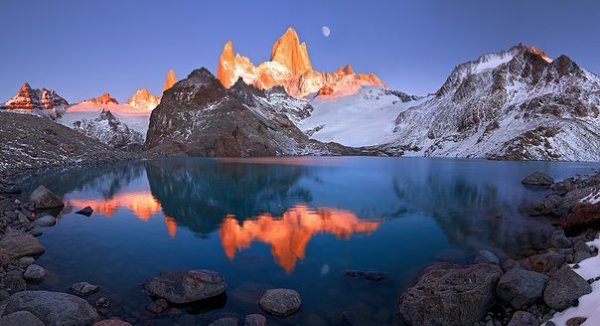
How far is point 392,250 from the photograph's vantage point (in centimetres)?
2361

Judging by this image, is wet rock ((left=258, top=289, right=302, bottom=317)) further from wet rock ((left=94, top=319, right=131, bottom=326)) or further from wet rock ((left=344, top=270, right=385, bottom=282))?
wet rock ((left=94, top=319, right=131, bottom=326))

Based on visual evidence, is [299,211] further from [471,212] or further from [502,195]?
[502,195]

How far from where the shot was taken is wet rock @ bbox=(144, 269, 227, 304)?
15367mm

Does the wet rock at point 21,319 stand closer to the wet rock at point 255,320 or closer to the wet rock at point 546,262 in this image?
the wet rock at point 255,320

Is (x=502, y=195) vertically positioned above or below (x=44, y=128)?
below

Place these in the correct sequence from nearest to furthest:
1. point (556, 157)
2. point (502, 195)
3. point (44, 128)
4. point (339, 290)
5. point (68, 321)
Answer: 1. point (68, 321)
2. point (339, 290)
3. point (502, 195)
4. point (44, 128)
5. point (556, 157)

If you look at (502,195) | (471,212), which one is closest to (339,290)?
(471,212)

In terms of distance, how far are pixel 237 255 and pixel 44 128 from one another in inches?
3652

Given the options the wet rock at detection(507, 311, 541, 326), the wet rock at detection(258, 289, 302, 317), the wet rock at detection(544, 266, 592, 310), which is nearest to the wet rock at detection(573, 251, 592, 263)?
the wet rock at detection(544, 266, 592, 310)

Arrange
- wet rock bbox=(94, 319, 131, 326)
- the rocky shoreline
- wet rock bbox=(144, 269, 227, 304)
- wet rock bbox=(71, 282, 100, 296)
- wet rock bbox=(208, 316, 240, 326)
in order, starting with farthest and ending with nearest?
1. wet rock bbox=(71, 282, 100, 296)
2. wet rock bbox=(144, 269, 227, 304)
3. wet rock bbox=(208, 316, 240, 326)
4. the rocky shoreline
5. wet rock bbox=(94, 319, 131, 326)

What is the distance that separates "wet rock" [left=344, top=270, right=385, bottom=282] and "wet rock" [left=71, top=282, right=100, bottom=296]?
1198 cm

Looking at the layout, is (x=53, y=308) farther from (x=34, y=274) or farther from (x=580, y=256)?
(x=580, y=256)

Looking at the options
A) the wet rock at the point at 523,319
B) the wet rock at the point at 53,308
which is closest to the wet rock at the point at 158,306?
the wet rock at the point at 53,308

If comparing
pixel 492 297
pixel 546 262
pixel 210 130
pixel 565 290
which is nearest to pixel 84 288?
pixel 492 297
